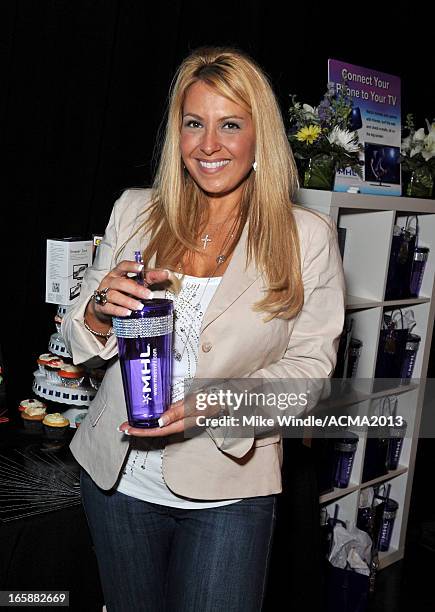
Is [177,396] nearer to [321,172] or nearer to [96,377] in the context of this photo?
[96,377]

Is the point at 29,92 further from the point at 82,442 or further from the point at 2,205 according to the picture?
the point at 82,442

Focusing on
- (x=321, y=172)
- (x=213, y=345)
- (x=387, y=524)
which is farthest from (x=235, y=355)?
(x=387, y=524)

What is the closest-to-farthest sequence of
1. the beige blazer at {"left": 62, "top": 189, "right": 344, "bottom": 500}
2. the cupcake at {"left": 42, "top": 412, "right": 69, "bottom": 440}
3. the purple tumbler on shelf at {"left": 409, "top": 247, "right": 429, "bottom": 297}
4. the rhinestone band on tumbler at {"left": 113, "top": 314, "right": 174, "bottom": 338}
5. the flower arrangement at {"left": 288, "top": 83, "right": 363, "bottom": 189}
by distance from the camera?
the rhinestone band on tumbler at {"left": 113, "top": 314, "right": 174, "bottom": 338} → the beige blazer at {"left": 62, "top": 189, "right": 344, "bottom": 500} → the cupcake at {"left": 42, "top": 412, "right": 69, "bottom": 440} → the flower arrangement at {"left": 288, "top": 83, "right": 363, "bottom": 189} → the purple tumbler on shelf at {"left": 409, "top": 247, "right": 429, "bottom": 297}

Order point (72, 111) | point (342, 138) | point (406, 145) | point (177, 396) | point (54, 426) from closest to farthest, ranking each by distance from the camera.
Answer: point (177, 396), point (54, 426), point (72, 111), point (342, 138), point (406, 145)

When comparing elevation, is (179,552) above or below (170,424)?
below

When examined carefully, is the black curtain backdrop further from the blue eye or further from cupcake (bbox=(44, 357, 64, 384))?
the blue eye

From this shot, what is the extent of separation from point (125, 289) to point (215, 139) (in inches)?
15.5

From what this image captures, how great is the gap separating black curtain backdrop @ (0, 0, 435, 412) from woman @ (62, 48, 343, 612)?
2.97 ft

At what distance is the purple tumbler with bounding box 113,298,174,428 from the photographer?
1192mm

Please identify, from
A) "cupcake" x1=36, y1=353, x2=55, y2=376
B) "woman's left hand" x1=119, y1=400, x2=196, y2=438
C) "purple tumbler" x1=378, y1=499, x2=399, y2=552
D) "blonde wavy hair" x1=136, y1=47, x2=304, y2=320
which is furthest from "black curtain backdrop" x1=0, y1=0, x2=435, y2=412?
"purple tumbler" x1=378, y1=499, x2=399, y2=552

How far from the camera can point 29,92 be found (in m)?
2.25

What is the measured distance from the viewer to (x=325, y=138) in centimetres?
245

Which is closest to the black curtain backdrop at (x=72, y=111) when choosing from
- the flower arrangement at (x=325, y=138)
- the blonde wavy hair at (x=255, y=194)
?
the flower arrangement at (x=325, y=138)

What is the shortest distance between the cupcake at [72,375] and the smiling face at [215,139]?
2.76 feet
